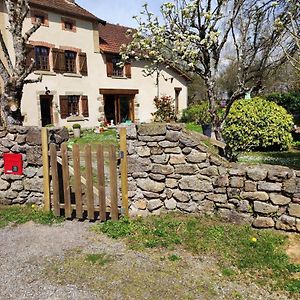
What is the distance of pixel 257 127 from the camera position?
33.9 feet

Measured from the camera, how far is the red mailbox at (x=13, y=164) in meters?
5.79

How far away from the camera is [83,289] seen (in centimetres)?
332

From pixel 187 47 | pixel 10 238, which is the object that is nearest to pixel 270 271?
pixel 10 238

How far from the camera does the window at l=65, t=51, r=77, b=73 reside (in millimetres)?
18781

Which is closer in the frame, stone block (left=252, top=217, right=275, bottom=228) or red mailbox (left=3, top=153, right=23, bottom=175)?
stone block (left=252, top=217, right=275, bottom=228)

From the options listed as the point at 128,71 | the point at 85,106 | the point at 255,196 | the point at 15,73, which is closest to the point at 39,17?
the point at 85,106

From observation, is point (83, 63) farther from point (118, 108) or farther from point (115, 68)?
point (118, 108)

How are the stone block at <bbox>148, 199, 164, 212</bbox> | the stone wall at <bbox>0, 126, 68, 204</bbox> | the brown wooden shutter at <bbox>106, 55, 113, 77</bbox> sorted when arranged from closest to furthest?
1. the stone block at <bbox>148, 199, 164, 212</bbox>
2. the stone wall at <bbox>0, 126, 68, 204</bbox>
3. the brown wooden shutter at <bbox>106, 55, 113, 77</bbox>

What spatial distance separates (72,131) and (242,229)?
576 inches

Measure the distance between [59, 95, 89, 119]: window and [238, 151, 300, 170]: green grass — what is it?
12.2m

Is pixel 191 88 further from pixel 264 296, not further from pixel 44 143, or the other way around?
pixel 264 296

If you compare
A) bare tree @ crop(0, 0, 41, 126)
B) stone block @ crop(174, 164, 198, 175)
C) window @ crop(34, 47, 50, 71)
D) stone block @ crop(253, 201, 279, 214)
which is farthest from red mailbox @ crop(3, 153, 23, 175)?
window @ crop(34, 47, 50, 71)

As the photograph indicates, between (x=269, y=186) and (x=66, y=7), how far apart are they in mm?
18736

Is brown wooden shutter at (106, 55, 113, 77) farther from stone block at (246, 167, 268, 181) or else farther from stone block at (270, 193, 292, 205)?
stone block at (270, 193, 292, 205)
